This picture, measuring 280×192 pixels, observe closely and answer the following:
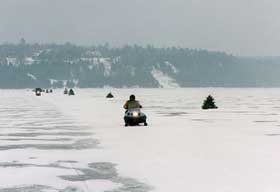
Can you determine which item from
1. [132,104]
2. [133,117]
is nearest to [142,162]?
[132,104]

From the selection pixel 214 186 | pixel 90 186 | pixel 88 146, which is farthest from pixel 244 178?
pixel 88 146

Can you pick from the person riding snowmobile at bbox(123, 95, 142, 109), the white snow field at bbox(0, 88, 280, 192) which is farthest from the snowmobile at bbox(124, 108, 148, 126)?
the white snow field at bbox(0, 88, 280, 192)

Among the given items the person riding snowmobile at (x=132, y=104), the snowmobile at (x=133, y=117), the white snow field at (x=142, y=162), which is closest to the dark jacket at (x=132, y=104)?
the person riding snowmobile at (x=132, y=104)

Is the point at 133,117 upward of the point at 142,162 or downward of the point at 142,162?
upward

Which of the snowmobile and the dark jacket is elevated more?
the dark jacket

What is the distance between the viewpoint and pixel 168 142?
20.5 meters

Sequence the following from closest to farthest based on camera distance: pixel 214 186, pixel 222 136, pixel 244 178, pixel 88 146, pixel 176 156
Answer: pixel 214 186
pixel 244 178
pixel 176 156
pixel 88 146
pixel 222 136

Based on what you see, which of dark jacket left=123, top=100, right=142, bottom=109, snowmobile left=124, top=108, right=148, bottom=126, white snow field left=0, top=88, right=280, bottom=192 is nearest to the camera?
white snow field left=0, top=88, right=280, bottom=192

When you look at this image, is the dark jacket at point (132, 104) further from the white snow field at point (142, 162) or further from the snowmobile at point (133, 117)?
the white snow field at point (142, 162)

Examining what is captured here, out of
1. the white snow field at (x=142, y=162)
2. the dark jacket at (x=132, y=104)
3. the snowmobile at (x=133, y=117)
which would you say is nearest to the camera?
the white snow field at (x=142, y=162)

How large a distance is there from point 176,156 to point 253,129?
1159 centimetres

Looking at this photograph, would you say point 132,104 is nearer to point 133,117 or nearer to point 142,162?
point 133,117

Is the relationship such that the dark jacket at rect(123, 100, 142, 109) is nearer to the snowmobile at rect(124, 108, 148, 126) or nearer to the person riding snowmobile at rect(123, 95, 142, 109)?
the person riding snowmobile at rect(123, 95, 142, 109)

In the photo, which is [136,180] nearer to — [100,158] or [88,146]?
[100,158]
